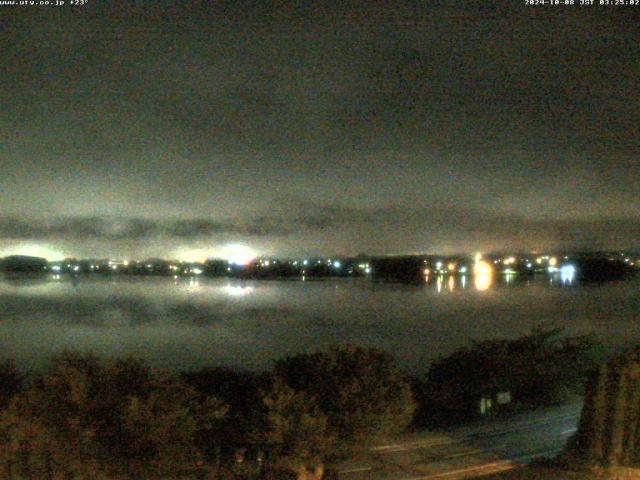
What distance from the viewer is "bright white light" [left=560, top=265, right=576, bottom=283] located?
4552 inches

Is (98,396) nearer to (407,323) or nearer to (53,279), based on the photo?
(407,323)

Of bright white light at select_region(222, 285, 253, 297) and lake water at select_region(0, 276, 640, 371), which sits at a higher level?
bright white light at select_region(222, 285, 253, 297)

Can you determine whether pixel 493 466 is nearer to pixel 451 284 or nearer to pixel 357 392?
pixel 357 392

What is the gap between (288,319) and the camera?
6091 centimetres

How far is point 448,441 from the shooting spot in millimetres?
13242

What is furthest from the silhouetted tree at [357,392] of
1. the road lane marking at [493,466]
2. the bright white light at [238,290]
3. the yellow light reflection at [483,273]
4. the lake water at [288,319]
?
the yellow light reflection at [483,273]

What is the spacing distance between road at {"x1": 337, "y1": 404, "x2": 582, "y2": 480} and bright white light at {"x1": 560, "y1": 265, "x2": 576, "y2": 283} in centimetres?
10441

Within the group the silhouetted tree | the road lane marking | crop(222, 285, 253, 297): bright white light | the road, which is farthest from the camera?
crop(222, 285, 253, 297): bright white light

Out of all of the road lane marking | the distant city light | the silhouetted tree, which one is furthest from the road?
the distant city light

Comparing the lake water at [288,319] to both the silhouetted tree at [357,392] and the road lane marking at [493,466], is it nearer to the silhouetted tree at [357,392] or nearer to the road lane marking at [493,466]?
the silhouetted tree at [357,392]

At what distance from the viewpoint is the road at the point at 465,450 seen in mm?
10852

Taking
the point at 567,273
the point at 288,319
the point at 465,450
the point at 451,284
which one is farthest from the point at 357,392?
the point at 567,273

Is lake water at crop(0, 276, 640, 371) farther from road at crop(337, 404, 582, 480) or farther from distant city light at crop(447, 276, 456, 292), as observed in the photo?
road at crop(337, 404, 582, 480)

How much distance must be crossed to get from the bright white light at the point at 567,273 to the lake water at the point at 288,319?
36.9 feet
